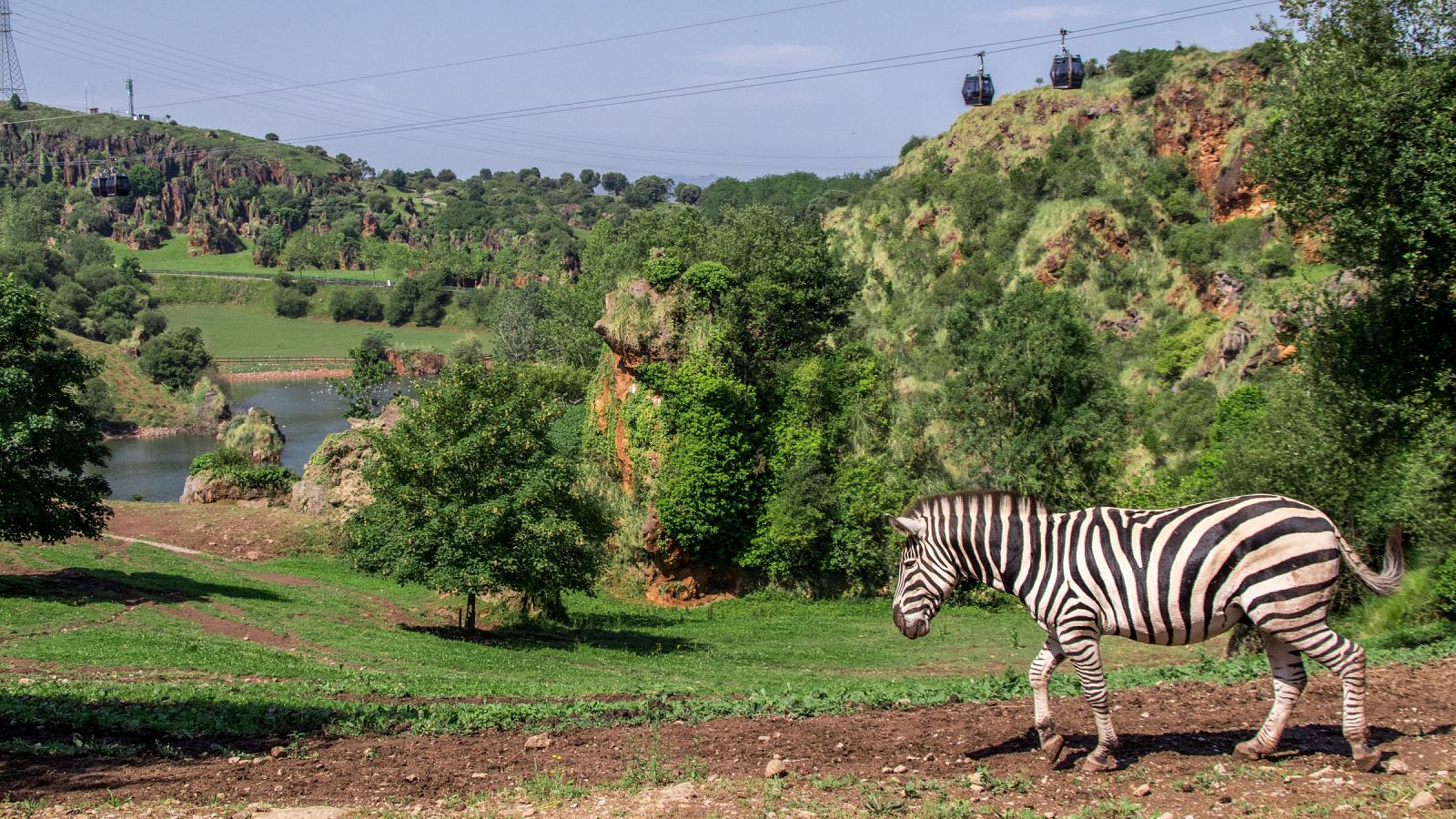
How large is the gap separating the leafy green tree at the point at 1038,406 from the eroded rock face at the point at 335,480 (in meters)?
23.0

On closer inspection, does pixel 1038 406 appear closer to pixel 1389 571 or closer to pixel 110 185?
pixel 1389 571

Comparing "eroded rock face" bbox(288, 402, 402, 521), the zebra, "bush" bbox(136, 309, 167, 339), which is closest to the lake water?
"bush" bbox(136, 309, 167, 339)

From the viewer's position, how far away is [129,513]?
43.0 meters

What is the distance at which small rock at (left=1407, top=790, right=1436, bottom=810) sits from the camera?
8.93 metres

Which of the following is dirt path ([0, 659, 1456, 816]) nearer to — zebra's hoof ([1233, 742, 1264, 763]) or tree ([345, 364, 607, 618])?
zebra's hoof ([1233, 742, 1264, 763])

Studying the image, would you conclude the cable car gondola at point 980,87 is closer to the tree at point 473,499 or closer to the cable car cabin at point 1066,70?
the cable car cabin at point 1066,70

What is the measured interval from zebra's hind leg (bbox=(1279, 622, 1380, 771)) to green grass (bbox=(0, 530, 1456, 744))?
13.9 ft

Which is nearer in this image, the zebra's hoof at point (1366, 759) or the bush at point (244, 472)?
the zebra's hoof at point (1366, 759)

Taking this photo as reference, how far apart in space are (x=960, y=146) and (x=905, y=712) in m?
107

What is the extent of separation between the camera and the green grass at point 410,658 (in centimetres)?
1359

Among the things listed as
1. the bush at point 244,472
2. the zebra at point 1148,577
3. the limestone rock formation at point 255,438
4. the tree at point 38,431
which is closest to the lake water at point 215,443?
the limestone rock formation at point 255,438

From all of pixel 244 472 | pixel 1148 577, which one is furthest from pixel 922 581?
pixel 244 472

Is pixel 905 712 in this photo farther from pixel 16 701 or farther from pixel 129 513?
pixel 129 513

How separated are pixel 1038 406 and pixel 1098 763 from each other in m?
30.2
